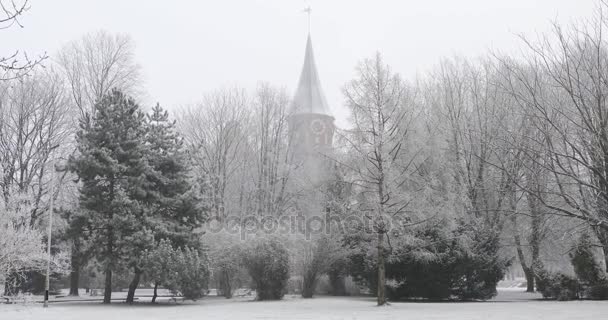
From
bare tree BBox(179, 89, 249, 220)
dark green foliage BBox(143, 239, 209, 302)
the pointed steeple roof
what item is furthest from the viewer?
the pointed steeple roof

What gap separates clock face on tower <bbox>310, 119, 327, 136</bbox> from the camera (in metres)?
51.7

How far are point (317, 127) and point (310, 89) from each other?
10.3 m

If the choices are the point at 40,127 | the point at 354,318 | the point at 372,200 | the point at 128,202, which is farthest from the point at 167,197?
the point at 354,318

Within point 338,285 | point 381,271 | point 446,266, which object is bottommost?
point 338,285

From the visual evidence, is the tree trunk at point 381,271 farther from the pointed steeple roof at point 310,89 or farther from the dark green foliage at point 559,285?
the pointed steeple roof at point 310,89

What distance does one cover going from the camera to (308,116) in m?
57.5

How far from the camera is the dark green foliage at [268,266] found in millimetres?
28125

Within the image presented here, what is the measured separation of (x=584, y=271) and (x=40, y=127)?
29.5 metres

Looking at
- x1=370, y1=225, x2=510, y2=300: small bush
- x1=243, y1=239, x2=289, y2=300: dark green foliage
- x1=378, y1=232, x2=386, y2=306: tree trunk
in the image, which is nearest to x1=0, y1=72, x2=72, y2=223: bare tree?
x1=243, y1=239, x2=289, y2=300: dark green foliage

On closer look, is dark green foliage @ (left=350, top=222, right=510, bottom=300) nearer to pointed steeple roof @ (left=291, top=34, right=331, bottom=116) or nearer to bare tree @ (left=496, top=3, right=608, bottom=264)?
bare tree @ (left=496, top=3, right=608, bottom=264)

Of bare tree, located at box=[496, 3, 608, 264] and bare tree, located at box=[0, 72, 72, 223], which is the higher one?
bare tree, located at box=[0, 72, 72, 223]

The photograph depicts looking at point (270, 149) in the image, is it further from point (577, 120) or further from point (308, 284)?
point (577, 120)

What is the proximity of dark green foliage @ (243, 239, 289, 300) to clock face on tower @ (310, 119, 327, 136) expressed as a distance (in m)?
23.9

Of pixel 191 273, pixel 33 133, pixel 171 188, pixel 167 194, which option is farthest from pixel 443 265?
pixel 33 133
